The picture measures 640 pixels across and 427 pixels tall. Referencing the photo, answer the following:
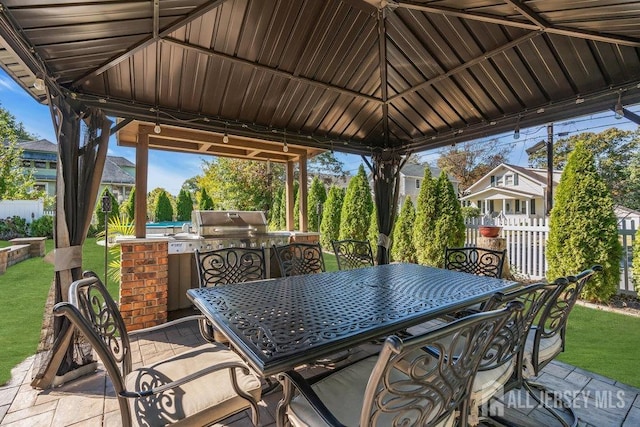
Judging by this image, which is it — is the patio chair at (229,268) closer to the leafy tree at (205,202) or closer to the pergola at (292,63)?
the pergola at (292,63)

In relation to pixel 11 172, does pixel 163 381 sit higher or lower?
lower

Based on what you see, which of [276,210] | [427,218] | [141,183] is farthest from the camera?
[276,210]

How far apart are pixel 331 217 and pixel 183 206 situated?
7.40 m

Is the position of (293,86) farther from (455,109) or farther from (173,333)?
(173,333)

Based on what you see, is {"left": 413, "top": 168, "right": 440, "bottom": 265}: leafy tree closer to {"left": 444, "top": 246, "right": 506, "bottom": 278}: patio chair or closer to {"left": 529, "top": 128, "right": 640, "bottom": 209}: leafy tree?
{"left": 444, "top": 246, "right": 506, "bottom": 278}: patio chair

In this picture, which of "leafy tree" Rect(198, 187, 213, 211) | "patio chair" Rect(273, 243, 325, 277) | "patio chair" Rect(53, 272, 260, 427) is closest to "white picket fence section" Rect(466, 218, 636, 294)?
"patio chair" Rect(273, 243, 325, 277)

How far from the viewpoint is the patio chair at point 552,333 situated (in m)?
1.66

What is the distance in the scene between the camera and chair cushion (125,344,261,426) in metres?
1.29

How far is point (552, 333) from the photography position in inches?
72.9

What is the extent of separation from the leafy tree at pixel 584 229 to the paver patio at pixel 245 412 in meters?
2.59

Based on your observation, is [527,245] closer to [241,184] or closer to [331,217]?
[331,217]

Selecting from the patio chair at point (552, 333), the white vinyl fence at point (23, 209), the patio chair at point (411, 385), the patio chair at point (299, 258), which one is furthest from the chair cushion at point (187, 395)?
the white vinyl fence at point (23, 209)

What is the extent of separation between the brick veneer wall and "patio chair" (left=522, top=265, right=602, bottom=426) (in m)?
3.62

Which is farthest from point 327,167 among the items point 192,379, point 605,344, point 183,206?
point 192,379
